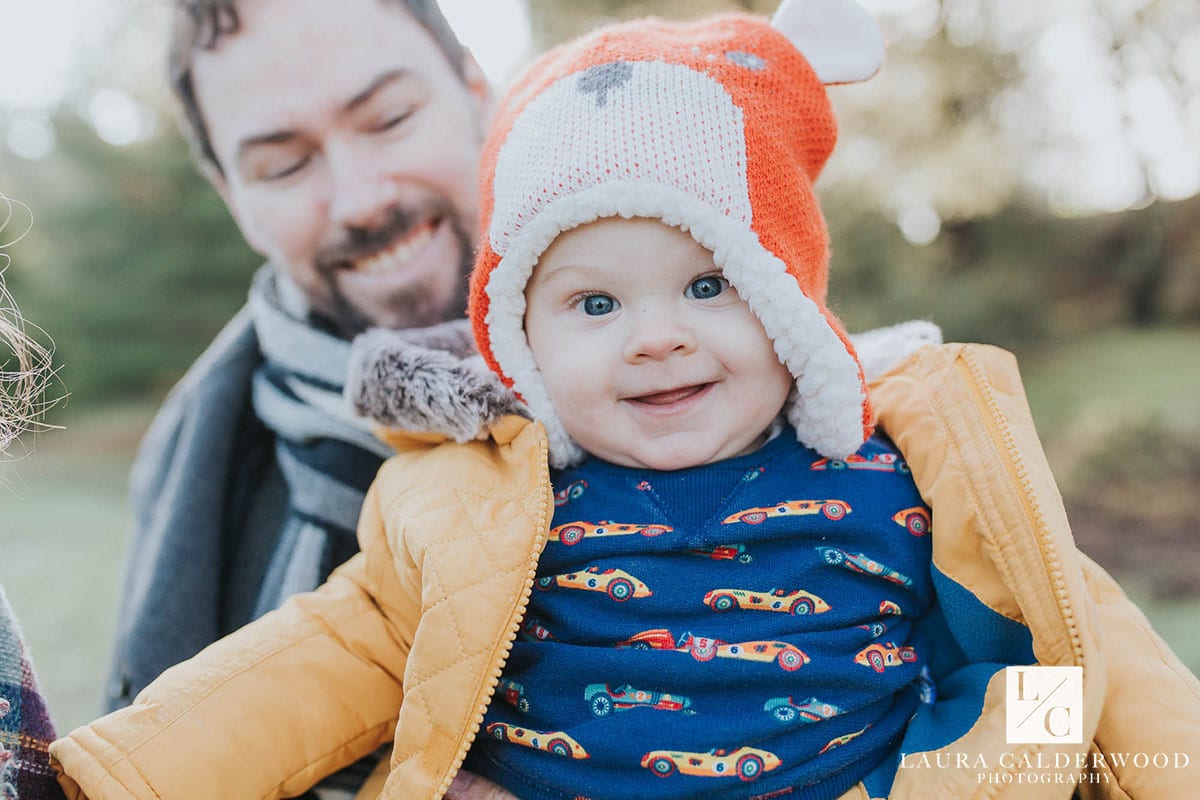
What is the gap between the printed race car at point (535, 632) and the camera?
1.56m

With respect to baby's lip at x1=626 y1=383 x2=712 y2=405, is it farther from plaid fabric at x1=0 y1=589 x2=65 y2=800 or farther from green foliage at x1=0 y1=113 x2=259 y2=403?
green foliage at x1=0 y1=113 x2=259 y2=403

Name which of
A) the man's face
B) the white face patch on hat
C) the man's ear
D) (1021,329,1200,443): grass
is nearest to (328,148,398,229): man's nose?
the man's face

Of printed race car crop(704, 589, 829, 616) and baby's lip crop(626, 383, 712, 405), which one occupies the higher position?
baby's lip crop(626, 383, 712, 405)

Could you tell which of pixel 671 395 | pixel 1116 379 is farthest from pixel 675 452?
pixel 1116 379

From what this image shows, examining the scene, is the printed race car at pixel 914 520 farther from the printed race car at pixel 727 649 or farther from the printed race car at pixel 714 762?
the printed race car at pixel 714 762

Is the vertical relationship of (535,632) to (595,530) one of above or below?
below

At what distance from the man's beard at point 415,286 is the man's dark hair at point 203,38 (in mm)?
361

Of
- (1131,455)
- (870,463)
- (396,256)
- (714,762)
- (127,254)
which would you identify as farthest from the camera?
(127,254)

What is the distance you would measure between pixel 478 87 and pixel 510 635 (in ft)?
4.51

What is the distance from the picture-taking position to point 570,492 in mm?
1639

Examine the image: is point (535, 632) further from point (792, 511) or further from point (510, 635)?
point (792, 511)

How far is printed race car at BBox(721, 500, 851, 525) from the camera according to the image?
5.00 ft

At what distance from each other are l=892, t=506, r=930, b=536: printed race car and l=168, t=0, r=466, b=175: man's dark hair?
139 cm

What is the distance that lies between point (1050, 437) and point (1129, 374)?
3.92 ft
